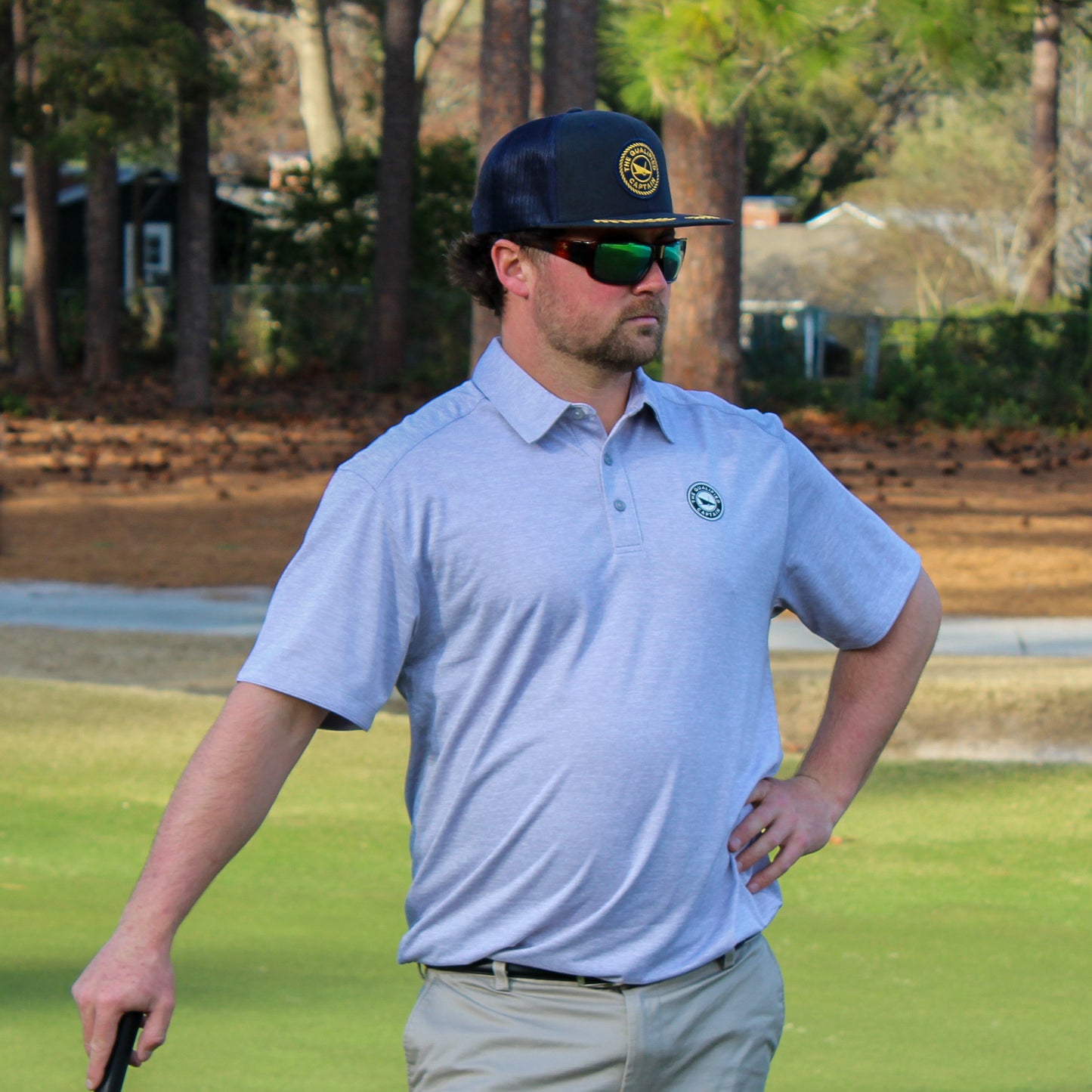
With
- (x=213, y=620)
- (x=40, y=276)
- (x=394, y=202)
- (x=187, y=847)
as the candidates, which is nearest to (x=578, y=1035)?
(x=187, y=847)

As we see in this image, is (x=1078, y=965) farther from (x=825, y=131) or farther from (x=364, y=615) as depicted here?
(x=825, y=131)

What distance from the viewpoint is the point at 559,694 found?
222 cm

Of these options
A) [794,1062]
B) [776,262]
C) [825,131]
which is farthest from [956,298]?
[794,1062]

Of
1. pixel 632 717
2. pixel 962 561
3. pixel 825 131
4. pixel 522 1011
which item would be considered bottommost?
pixel 962 561

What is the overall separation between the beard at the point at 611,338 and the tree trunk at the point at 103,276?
25.3 metres

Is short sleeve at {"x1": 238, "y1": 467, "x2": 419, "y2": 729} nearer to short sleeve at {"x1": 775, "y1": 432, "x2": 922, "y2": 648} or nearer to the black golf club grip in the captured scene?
the black golf club grip

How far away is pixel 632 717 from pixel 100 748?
5394 millimetres

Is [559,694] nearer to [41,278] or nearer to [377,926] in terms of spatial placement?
[377,926]

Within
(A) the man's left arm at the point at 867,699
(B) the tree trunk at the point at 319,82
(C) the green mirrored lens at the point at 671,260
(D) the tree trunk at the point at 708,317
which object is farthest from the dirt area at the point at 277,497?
(B) the tree trunk at the point at 319,82

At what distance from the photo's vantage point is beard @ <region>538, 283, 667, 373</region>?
238cm

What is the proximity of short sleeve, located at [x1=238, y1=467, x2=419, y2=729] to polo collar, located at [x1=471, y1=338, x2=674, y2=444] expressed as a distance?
24cm

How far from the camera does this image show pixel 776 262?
4522 cm

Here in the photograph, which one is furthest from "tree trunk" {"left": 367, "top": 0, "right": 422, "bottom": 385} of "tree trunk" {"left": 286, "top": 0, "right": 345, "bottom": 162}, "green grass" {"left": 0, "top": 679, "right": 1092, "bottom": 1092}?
"green grass" {"left": 0, "top": 679, "right": 1092, "bottom": 1092}

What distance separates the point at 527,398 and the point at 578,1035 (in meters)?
0.84
